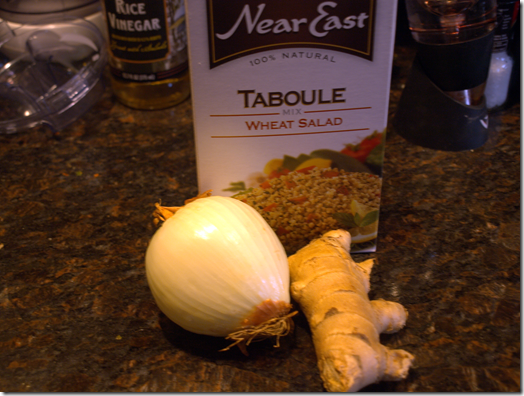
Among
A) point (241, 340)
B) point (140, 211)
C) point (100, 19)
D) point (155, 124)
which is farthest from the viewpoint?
point (100, 19)

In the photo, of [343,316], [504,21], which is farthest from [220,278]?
[504,21]

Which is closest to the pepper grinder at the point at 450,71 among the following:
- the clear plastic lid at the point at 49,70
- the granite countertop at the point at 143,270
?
the granite countertop at the point at 143,270

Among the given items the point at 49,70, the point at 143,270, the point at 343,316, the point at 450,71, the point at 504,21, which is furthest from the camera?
the point at 49,70

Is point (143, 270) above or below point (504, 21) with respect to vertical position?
below

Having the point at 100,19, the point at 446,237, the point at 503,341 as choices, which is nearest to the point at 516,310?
the point at 503,341

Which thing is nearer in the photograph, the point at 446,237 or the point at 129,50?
the point at 446,237

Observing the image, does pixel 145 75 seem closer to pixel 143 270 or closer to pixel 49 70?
pixel 49 70

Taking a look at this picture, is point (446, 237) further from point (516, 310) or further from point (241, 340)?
point (241, 340)
